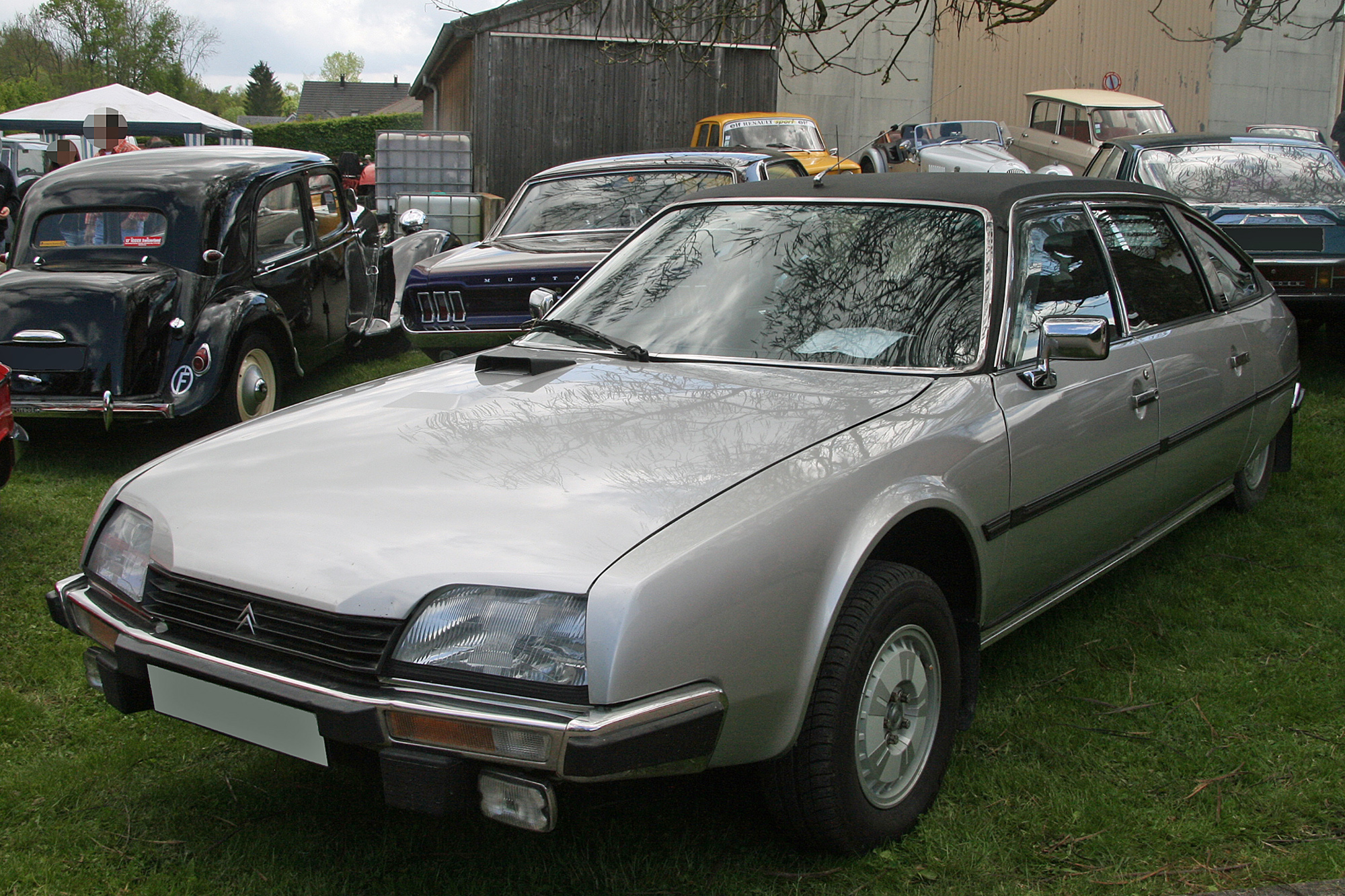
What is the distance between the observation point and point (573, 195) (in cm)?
764

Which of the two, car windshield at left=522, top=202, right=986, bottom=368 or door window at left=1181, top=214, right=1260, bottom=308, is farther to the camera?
door window at left=1181, top=214, right=1260, bottom=308

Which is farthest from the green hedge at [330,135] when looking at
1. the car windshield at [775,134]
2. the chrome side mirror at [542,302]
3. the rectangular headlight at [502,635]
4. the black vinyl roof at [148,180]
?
the rectangular headlight at [502,635]

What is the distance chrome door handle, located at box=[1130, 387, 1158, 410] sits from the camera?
3391 mm

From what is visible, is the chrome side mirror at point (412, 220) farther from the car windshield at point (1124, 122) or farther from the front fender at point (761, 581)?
the car windshield at point (1124, 122)

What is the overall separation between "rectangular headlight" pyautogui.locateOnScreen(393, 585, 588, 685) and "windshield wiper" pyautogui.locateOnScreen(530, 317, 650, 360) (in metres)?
1.26

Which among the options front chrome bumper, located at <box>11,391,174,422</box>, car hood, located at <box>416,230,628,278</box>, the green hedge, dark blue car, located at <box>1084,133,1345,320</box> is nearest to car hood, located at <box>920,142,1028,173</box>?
dark blue car, located at <box>1084,133,1345,320</box>

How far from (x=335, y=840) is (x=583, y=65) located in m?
18.9

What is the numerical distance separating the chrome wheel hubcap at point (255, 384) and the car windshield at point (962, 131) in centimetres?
1465

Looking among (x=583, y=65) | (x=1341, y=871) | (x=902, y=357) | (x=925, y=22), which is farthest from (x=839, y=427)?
(x=925, y=22)

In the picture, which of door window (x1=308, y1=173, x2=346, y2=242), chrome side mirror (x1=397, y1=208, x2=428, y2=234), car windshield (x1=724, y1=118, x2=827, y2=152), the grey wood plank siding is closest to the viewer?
door window (x1=308, y1=173, x2=346, y2=242)

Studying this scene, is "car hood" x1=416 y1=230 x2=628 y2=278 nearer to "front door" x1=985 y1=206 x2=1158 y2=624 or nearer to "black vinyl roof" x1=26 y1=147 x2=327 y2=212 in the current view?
"black vinyl roof" x1=26 y1=147 x2=327 y2=212

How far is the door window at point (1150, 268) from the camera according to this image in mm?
3648

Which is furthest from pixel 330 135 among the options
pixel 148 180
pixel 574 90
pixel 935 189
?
pixel 935 189

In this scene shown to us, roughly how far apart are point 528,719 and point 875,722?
0.84 meters
